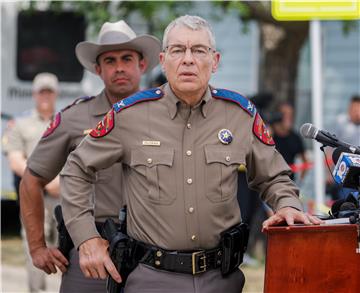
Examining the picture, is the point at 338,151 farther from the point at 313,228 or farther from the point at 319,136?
the point at 313,228

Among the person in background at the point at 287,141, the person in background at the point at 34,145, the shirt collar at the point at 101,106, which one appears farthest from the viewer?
the person in background at the point at 287,141

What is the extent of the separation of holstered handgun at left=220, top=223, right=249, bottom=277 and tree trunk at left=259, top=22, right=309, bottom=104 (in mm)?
9189

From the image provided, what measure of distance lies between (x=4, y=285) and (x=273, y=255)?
19.7ft

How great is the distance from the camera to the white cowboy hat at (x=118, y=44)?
4805mm

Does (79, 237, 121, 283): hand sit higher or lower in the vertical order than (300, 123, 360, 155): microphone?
lower

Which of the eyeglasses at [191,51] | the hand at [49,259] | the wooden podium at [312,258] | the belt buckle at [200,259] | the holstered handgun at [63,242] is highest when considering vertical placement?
the eyeglasses at [191,51]

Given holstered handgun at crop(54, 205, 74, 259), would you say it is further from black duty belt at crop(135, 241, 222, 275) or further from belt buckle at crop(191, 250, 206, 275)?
belt buckle at crop(191, 250, 206, 275)

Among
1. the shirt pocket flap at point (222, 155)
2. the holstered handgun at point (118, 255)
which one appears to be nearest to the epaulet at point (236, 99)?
the shirt pocket flap at point (222, 155)

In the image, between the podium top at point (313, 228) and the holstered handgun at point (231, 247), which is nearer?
the podium top at point (313, 228)

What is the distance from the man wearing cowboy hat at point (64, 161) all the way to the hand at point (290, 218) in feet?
3.96

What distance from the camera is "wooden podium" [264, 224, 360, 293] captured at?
315 centimetres

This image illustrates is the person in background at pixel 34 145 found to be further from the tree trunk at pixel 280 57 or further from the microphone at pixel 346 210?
the tree trunk at pixel 280 57

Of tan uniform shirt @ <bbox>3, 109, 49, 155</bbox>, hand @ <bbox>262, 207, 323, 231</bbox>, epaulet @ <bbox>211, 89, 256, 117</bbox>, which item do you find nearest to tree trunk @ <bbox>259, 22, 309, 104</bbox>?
tan uniform shirt @ <bbox>3, 109, 49, 155</bbox>

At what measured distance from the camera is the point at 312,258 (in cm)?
316
